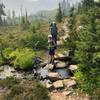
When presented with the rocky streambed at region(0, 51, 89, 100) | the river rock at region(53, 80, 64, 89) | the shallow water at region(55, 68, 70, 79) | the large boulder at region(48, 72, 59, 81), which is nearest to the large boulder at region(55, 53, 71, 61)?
the rocky streambed at region(0, 51, 89, 100)

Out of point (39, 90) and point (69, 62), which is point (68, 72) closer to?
point (69, 62)

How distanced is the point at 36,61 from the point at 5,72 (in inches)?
87.8

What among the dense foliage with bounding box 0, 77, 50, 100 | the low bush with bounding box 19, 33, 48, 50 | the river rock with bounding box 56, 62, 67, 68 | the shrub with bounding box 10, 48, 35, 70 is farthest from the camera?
the low bush with bounding box 19, 33, 48, 50

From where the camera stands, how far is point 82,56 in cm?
1408

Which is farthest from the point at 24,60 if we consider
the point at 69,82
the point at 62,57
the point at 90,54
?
the point at 90,54

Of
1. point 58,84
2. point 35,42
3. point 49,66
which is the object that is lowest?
point 58,84

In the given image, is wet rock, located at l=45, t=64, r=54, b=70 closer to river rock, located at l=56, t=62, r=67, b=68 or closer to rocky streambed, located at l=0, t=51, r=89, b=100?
rocky streambed, located at l=0, t=51, r=89, b=100

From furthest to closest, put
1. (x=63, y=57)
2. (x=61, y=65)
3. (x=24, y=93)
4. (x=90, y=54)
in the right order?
(x=63, y=57)
(x=61, y=65)
(x=90, y=54)
(x=24, y=93)

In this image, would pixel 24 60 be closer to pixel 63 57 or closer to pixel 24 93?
pixel 63 57

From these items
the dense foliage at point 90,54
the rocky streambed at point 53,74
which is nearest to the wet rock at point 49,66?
the rocky streambed at point 53,74

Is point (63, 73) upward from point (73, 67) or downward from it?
downward

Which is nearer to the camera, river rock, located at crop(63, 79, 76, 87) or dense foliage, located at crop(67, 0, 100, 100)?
dense foliage, located at crop(67, 0, 100, 100)

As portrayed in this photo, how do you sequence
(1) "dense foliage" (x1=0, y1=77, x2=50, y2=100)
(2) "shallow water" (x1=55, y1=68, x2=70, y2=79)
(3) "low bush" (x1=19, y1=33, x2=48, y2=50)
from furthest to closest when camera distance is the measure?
1. (3) "low bush" (x1=19, y1=33, x2=48, y2=50)
2. (2) "shallow water" (x1=55, y1=68, x2=70, y2=79)
3. (1) "dense foliage" (x1=0, y1=77, x2=50, y2=100)

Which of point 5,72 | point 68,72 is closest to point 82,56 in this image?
point 68,72
